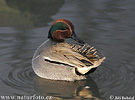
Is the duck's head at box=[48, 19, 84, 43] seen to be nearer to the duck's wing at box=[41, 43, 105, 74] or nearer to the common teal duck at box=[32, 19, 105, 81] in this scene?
the common teal duck at box=[32, 19, 105, 81]

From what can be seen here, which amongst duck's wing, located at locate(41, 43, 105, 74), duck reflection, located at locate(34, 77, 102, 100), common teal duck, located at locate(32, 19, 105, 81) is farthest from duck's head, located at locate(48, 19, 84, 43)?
duck reflection, located at locate(34, 77, 102, 100)

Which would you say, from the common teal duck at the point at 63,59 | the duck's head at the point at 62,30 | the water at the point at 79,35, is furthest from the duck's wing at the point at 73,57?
the water at the point at 79,35

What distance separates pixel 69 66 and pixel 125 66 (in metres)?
1.34

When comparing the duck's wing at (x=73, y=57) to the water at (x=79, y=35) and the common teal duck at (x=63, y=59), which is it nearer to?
the common teal duck at (x=63, y=59)

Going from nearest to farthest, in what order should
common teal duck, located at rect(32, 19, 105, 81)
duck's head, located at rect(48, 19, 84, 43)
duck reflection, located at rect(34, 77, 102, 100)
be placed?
duck reflection, located at rect(34, 77, 102, 100)
common teal duck, located at rect(32, 19, 105, 81)
duck's head, located at rect(48, 19, 84, 43)

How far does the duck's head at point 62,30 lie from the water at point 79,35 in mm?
893

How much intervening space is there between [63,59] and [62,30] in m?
0.63

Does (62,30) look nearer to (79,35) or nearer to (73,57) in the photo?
(73,57)

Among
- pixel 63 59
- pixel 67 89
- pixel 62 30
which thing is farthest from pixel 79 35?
pixel 67 89

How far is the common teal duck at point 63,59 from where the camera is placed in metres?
6.51

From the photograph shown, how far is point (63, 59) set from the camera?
21.7ft

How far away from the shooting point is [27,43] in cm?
863

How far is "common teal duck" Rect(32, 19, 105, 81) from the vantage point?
6.51m

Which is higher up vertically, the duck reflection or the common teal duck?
the common teal duck
